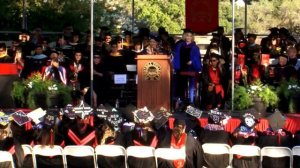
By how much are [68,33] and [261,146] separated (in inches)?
296

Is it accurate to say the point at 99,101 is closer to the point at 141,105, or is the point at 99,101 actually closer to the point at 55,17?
the point at 141,105

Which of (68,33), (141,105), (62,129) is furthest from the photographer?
(68,33)

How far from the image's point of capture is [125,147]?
11820mm

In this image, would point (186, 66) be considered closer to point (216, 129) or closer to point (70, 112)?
point (216, 129)

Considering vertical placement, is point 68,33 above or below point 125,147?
above

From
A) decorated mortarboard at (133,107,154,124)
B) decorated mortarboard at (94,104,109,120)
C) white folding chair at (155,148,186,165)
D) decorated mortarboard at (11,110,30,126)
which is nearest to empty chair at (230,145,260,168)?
white folding chair at (155,148,186,165)

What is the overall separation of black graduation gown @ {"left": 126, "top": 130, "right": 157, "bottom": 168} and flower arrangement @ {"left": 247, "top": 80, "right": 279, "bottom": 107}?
263 centimetres

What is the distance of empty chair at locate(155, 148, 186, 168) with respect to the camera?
1134 cm

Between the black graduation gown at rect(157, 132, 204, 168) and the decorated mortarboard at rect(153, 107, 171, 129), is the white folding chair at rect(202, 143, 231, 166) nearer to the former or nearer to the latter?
the black graduation gown at rect(157, 132, 204, 168)

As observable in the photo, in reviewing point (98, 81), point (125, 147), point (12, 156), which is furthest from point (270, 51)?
point (12, 156)

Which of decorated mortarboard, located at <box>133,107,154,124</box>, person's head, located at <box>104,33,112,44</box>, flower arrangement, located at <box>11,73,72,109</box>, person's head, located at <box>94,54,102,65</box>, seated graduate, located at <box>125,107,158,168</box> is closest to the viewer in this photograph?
seated graduate, located at <box>125,107,158,168</box>

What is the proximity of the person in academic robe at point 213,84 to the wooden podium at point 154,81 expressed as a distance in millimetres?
1150

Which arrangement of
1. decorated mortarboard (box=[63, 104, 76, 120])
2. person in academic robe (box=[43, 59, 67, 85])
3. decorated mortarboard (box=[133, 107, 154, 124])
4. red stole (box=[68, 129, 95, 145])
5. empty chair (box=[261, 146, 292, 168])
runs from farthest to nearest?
person in academic robe (box=[43, 59, 67, 85]) < decorated mortarboard (box=[63, 104, 76, 120]) < red stole (box=[68, 129, 95, 145]) < decorated mortarboard (box=[133, 107, 154, 124]) < empty chair (box=[261, 146, 292, 168])

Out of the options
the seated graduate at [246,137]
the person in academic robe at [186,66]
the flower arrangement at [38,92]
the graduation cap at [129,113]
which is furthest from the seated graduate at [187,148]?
the person in academic robe at [186,66]
